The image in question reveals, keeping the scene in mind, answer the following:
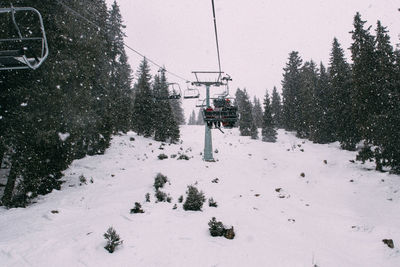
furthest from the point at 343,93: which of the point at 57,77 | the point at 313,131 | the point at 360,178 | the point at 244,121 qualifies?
the point at 57,77

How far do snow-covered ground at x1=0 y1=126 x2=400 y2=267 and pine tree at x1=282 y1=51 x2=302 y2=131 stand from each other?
2671cm

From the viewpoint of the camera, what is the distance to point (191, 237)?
7156 mm

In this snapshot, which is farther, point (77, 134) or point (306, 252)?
point (77, 134)

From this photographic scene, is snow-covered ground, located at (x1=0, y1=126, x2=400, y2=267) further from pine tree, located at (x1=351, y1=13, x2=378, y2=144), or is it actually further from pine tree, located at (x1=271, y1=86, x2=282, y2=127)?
pine tree, located at (x1=271, y1=86, x2=282, y2=127)

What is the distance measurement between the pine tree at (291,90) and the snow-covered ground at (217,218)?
26714mm

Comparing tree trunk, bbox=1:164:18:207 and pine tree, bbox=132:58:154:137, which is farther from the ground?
pine tree, bbox=132:58:154:137

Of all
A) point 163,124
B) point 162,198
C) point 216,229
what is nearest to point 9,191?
point 162,198

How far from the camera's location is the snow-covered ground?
249 inches

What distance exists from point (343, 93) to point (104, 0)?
30.4m

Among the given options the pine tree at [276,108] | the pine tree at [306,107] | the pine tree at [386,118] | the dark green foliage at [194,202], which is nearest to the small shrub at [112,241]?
the dark green foliage at [194,202]

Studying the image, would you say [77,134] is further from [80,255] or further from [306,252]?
[306,252]

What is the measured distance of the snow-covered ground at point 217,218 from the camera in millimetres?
6312

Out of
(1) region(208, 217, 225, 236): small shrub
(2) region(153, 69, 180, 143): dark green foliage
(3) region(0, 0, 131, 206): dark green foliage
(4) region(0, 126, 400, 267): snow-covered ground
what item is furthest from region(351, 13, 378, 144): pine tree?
(2) region(153, 69, 180, 143): dark green foliage

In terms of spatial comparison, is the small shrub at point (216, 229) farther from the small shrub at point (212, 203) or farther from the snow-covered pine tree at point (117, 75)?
the snow-covered pine tree at point (117, 75)
